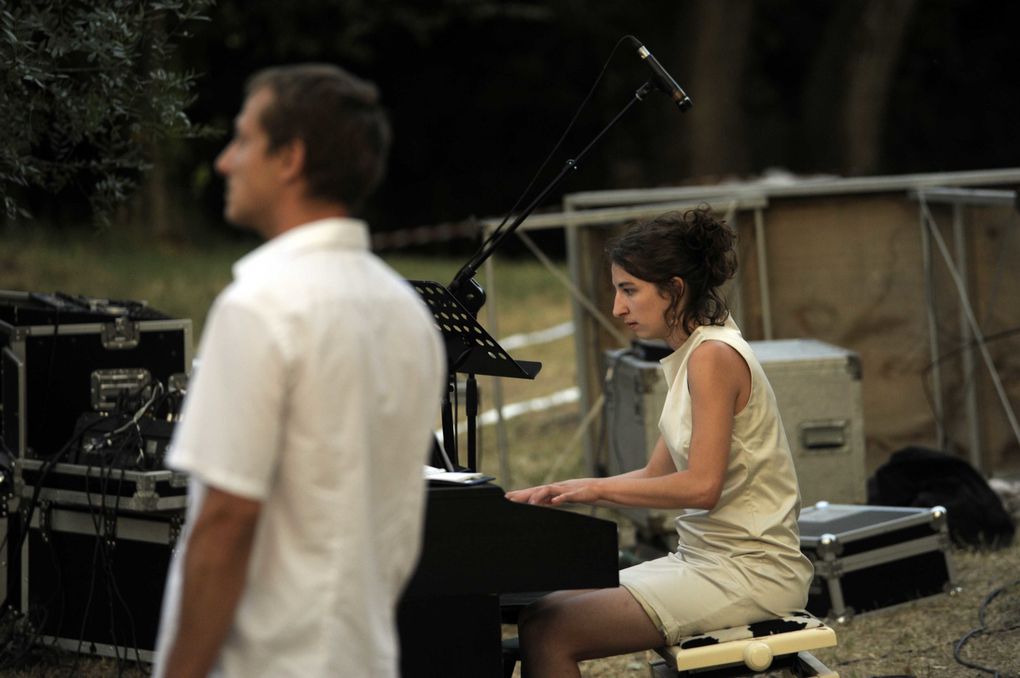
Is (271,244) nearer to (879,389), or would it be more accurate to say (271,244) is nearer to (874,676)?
(874,676)

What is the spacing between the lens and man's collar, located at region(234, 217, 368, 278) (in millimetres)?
2074

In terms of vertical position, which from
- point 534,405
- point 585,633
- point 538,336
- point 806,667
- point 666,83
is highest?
point 666,83

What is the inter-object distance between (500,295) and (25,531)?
31.3 ft

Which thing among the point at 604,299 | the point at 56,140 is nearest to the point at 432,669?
the point at 56,140

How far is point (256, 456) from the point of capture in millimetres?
1999

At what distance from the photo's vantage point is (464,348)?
12.6ft

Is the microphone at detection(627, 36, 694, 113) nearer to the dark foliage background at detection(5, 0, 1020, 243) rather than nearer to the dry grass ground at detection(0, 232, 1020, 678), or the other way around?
the dry grass ground at detection(0, 232, 1020, 678)

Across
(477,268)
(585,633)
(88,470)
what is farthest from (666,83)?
(88,470)

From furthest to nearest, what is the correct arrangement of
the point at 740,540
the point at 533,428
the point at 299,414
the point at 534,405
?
the point at 534,405
the point at 533,428
the point at 740,540
the point at 299,414

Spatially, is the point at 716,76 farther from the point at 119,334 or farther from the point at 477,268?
the point at 477,268

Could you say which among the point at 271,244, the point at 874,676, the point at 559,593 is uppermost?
the point at 271,244

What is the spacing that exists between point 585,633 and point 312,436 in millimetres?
1556

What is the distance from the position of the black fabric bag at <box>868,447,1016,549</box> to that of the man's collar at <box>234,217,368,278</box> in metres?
4.44

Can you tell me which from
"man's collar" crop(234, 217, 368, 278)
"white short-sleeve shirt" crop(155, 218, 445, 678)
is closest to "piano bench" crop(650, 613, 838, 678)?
"white short-sleeve shirt" crop(155, 218, 445, 678)
